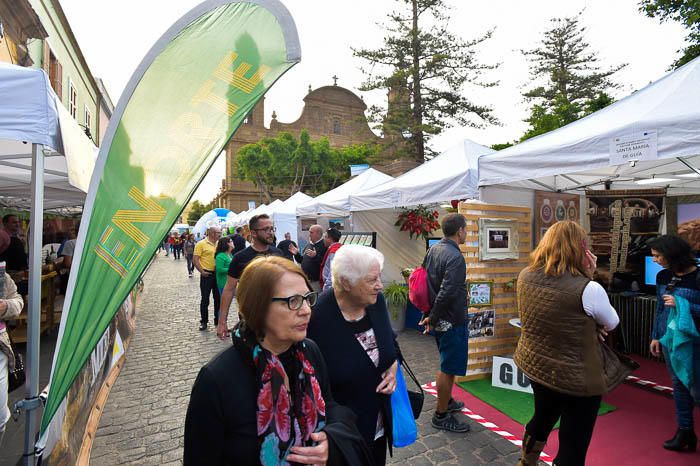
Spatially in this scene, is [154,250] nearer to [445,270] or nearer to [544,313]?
[544,313]

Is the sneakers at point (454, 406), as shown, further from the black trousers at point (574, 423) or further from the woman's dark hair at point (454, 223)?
the woman's dark hair at point (454, 223)

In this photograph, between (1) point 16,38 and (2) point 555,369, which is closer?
(2) point 555,369

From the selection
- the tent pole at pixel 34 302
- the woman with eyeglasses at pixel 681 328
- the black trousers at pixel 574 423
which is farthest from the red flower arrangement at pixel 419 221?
the tent pole at pixel 34 302

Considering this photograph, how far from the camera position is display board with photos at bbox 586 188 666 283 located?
17.6 feet

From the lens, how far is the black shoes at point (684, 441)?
3.12 meters

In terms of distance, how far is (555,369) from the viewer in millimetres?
2340

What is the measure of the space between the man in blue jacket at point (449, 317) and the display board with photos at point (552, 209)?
2.26 meters

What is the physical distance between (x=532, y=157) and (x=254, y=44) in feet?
10.3

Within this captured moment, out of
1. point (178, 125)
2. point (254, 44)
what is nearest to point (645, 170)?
point (254, 44)

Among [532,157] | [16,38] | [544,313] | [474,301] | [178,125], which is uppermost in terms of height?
[16,38]

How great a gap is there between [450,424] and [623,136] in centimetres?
299

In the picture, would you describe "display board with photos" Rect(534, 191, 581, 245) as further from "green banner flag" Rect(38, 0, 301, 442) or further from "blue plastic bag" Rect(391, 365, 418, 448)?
"green banner flag" Rect(38, 0, 301, 442)

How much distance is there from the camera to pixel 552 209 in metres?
5.60

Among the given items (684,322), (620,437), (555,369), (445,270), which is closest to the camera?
(555,369)
